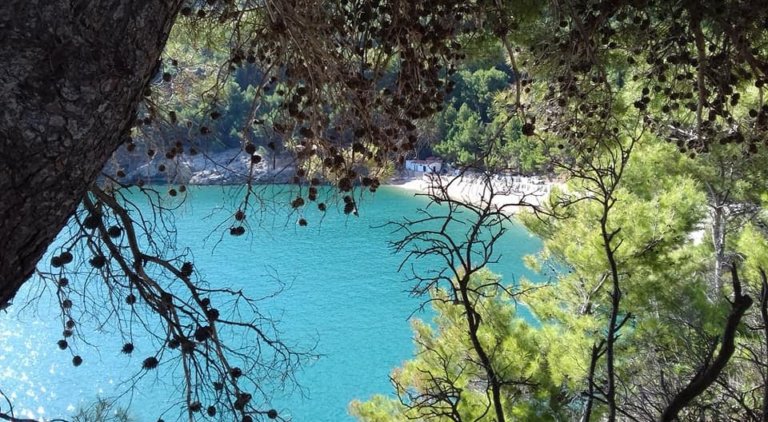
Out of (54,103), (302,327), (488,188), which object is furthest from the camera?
(302,327)

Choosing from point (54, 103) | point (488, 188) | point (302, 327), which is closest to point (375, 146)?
point (488, 188)

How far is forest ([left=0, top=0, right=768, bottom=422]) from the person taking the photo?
66 centimetres

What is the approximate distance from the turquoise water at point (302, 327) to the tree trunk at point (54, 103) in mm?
5683

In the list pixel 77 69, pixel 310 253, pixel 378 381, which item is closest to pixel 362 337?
pixel 378 381

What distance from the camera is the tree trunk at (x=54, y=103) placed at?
0.62 meters

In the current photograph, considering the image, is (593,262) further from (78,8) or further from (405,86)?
(78,8)

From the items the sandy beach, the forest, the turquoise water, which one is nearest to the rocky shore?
the forest

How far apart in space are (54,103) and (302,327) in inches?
400

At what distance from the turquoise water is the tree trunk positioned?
5.68 m

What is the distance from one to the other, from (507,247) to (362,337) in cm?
540

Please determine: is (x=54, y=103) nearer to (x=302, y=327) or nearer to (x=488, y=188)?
(x=488, y=188)

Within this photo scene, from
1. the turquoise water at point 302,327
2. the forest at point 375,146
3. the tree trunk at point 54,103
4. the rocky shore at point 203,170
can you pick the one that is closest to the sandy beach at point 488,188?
the forest at point 375,146

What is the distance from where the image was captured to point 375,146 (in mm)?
1638

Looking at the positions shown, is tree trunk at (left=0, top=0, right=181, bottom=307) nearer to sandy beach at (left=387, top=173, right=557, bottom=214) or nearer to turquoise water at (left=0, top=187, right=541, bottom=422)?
sandy beach at (left=387, top=173, right=557, bottom=214)
